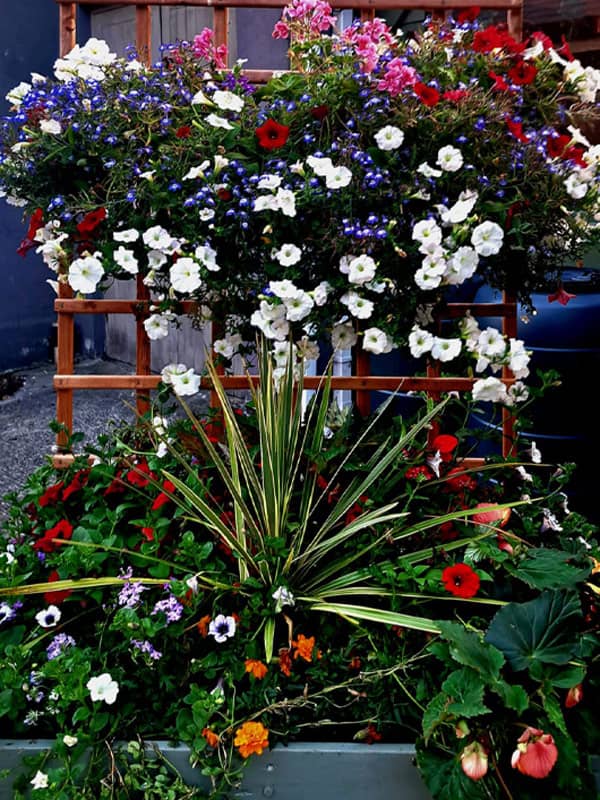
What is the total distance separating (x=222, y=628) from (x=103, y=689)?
0.74 feet

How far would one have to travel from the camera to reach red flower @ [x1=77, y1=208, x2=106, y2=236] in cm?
176

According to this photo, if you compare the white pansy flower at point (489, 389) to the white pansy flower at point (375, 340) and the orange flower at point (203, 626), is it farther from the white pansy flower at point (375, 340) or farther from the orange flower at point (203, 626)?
the orange flower at point (203, 626)

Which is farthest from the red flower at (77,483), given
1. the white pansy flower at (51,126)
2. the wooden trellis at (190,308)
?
the white pansy flower at (51,126)

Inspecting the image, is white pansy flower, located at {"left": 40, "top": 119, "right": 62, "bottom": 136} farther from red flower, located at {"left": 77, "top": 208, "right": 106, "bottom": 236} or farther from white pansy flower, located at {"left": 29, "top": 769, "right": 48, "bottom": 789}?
white pansy flower, located at {"left": 29, "top": 769, "right": 48, "bottom": 789}

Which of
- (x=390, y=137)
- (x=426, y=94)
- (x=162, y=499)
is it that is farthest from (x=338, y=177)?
(x=162, y=499)

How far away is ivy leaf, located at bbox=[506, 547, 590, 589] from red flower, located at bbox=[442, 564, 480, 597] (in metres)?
0.07

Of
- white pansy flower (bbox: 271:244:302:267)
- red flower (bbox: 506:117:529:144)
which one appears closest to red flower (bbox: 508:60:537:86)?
red flower (bbox: 506:117:529:144)

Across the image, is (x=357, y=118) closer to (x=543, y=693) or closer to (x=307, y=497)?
(x=307, y=497)

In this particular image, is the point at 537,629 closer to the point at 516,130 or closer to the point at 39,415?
the point at 516,130

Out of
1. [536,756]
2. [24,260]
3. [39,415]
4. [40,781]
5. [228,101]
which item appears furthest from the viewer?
[24,260]

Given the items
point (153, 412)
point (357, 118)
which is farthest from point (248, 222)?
point (153, 412)

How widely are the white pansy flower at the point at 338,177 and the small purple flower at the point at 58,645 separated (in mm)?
1026

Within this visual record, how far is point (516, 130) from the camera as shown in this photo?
169 cm

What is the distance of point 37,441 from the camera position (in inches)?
138
